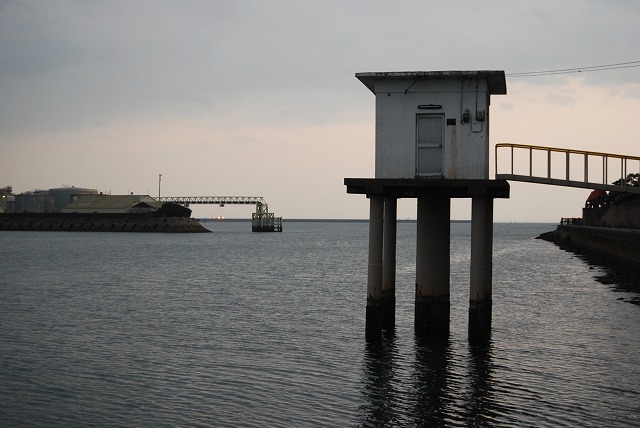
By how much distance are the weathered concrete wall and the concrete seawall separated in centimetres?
153

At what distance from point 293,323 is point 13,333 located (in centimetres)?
1074

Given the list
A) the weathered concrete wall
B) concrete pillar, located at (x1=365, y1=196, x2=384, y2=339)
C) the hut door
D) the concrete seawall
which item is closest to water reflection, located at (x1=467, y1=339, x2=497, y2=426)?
concrete pillar, located at (x1=365, y1=196, x2=384, y2=339)

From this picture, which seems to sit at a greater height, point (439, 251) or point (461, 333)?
point (439, 251)

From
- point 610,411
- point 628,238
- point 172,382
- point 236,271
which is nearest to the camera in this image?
point 610,411

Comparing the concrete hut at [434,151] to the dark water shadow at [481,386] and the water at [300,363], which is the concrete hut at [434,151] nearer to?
the dark water shadow at [481,386]

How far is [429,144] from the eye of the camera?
956 inches

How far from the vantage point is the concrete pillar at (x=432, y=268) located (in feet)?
85.6

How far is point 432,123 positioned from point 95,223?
16914 cm

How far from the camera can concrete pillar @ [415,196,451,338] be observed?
26.1 m

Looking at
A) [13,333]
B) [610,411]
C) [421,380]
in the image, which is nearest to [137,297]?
[13,333]

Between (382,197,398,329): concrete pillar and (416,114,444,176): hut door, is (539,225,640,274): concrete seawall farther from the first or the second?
(416,114,444,176): hut door

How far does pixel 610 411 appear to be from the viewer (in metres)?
18.0

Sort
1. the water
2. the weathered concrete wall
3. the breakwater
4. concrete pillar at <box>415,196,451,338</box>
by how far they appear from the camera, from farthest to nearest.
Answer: the breakwater → the weathered concrete wall → concrete pillar at <box>415,196,451,338</box> → the water

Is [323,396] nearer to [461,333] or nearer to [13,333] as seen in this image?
[461,333]
